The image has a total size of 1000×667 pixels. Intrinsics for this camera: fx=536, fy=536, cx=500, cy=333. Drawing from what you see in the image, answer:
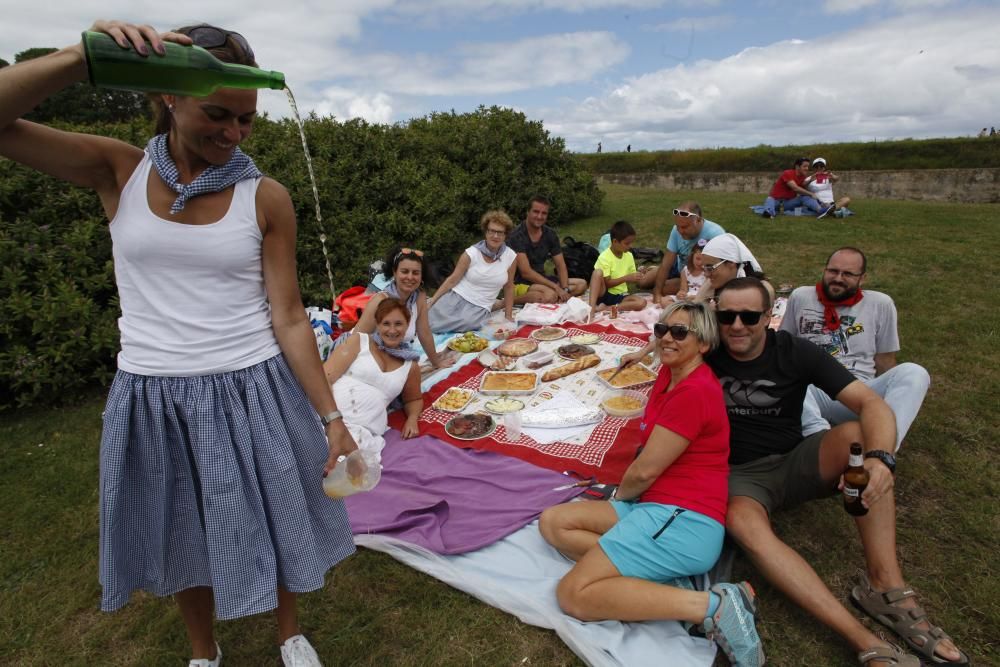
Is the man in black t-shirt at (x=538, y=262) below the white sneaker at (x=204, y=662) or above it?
above

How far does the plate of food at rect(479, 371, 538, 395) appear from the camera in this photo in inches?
198

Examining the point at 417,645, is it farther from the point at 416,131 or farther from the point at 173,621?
the point at 416,131

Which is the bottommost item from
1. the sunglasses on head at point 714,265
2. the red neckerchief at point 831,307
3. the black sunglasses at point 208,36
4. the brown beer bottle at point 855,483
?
the brown beer bottle at point 855,483

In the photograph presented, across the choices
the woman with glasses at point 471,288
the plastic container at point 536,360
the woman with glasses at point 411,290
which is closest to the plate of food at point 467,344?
the woman with glasses at point 411,290

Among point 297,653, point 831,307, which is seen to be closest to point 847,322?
point 831,307

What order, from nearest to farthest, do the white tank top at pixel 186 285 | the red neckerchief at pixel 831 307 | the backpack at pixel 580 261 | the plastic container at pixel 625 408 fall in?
the white tank top at pixel 186 285, the red neckerchief at pixel 831 307, the plastic container at pixel 625 408, the backpack at pixel 580 261

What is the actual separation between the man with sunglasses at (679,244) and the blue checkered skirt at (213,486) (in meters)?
5.66

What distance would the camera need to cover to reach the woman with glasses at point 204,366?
5.36 feet

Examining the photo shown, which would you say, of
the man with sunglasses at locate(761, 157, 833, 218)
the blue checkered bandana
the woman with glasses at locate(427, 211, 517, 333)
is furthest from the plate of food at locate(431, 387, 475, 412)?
the man with sunglasses at locate(761, 157, 833, 218)

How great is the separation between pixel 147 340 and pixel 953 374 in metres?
6.45

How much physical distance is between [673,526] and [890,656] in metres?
1.01

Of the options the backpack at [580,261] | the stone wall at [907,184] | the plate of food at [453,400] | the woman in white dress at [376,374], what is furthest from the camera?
the stone wall at [907,184]

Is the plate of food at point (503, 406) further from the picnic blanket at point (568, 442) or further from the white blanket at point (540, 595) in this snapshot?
the white blanket at point (540, 595)

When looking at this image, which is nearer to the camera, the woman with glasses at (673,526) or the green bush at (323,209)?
the woman with glasses at (673,526)
